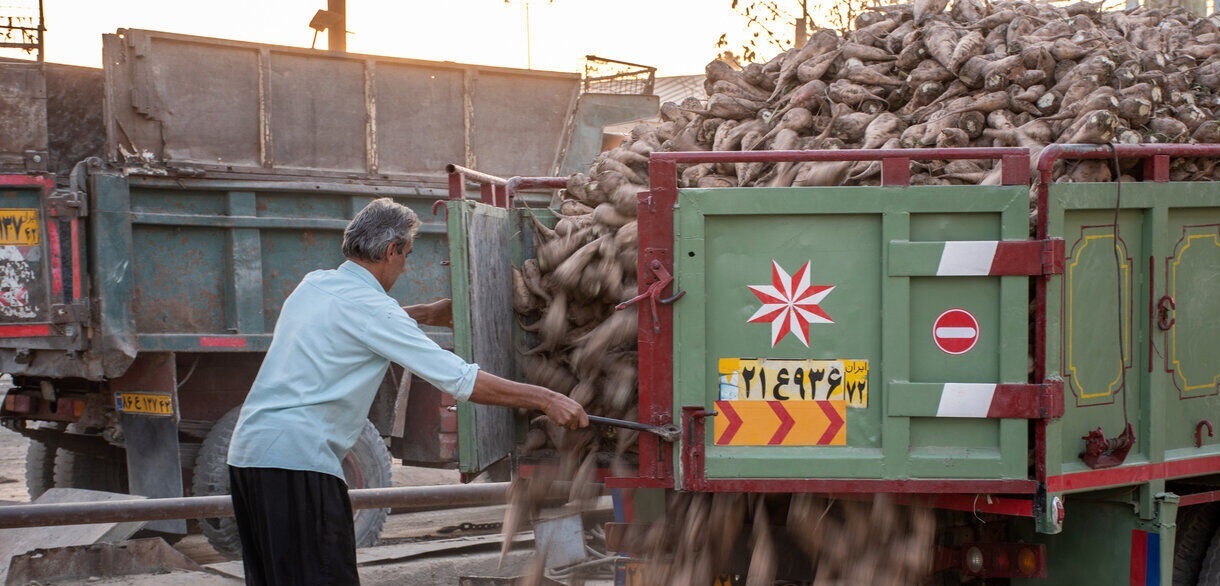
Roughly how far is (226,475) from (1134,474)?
4.95 meters

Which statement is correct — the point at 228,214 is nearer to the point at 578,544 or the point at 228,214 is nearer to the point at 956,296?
the point at 578,544

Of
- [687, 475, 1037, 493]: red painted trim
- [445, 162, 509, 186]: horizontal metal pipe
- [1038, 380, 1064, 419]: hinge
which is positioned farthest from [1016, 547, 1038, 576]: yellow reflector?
[445, 162, 509, 186]: horizontal metal pipe

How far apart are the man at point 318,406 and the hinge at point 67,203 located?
3.43m

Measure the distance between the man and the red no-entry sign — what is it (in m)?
1.09

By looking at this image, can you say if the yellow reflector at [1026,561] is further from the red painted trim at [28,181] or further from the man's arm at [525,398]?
the red painted trim at [28,181]

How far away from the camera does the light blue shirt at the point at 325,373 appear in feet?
11.4

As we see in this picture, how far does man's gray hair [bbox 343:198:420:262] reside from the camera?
3.65m

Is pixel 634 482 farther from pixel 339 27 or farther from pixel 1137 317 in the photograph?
pixel 339 27

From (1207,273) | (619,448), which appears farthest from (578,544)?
(1207,273)

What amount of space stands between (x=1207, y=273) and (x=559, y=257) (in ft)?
7.24

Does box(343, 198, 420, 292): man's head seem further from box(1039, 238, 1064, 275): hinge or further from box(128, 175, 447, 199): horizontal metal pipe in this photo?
box(128, 175, 447, 199): horizontal metal pipe

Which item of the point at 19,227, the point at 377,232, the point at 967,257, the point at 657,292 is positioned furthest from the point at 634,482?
the point at 19,227

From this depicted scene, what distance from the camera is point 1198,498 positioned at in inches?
156

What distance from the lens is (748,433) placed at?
358cm
